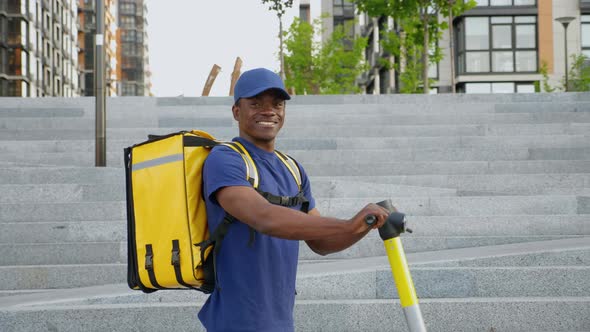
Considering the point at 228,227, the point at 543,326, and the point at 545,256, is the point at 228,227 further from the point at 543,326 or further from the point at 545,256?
the point at 545,256

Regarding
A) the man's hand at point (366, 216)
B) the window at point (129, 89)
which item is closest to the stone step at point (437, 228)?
the man's hand at point (366, 216)

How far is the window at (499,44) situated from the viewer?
40844 millimetres

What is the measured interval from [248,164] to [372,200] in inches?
252

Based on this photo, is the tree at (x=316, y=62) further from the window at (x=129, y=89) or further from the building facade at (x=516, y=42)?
the window at (x=129, y=89)

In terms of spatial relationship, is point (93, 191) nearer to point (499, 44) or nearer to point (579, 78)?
point (579, 78)

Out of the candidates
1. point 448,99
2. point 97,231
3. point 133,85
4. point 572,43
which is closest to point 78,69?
point 133,85

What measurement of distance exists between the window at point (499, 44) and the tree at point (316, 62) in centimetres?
669

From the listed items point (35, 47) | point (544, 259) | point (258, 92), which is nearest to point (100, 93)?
point (544, 259)

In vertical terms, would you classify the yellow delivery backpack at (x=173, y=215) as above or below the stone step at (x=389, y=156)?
below

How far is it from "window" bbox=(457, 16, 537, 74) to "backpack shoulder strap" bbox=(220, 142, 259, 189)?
1566 inches

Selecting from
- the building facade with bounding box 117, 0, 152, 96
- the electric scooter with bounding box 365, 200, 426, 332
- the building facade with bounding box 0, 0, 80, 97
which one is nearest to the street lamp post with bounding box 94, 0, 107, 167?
the electric scooter with bounding box 365, 200, 426, 332

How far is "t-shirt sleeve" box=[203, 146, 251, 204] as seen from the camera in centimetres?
235

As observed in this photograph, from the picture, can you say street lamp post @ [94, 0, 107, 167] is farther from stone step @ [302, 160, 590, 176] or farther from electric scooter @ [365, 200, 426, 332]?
electric scooter @ [365, 200, 426, 332]

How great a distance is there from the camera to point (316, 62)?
4612cm
